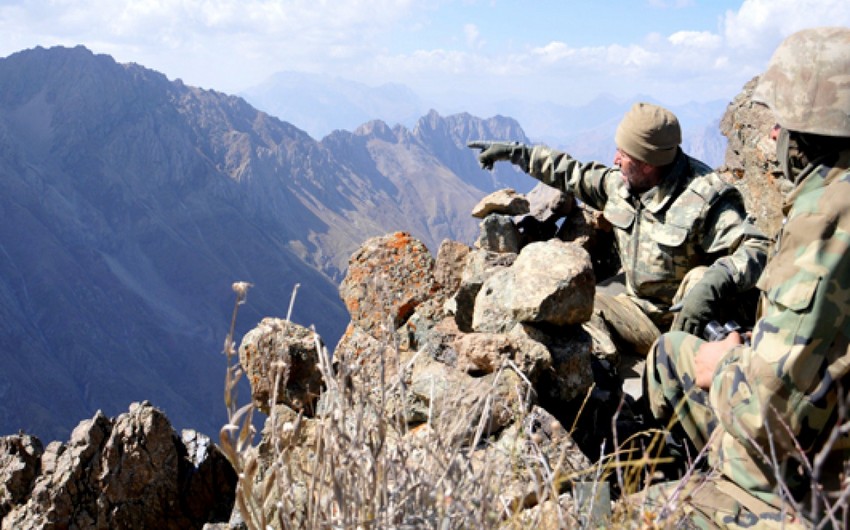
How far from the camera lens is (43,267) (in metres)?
181

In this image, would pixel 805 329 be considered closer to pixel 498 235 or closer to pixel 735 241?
pixel 735 241

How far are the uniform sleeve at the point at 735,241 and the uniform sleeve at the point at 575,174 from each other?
1074 mm

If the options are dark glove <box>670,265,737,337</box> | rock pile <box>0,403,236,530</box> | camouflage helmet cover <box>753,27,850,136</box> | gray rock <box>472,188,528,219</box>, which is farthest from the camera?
gray rock <box>472,188,528,219</box>

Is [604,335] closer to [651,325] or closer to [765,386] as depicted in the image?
[651,325]

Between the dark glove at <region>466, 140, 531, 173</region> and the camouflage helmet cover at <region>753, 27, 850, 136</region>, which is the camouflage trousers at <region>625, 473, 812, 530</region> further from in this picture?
the dark glove at <region>466, 140, 531, 173</region>

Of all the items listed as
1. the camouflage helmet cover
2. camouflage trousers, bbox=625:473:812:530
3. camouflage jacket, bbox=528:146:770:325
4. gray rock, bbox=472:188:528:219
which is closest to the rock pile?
camouflage trousers, bbox=625:473:812:530

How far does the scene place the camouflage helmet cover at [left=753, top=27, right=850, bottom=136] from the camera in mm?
2891

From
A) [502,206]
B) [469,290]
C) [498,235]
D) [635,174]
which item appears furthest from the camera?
[502,206]

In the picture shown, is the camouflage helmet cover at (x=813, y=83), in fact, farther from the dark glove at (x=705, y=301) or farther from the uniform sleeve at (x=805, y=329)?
the dark glove at (x=705, y=301)

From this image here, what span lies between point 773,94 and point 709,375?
135cm

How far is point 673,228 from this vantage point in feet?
19.1

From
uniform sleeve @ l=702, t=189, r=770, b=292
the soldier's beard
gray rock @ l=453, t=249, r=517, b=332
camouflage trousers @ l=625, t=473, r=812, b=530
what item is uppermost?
the soldier's beard

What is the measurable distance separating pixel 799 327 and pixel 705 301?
1931mm

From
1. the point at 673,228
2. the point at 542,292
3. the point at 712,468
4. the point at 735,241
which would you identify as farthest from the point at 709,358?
the point at 673,228
